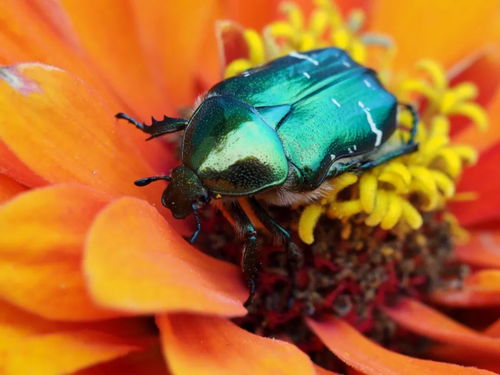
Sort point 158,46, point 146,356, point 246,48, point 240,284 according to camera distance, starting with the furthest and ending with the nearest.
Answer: point 158,46, point 246,48, point 240,284, point 146,356

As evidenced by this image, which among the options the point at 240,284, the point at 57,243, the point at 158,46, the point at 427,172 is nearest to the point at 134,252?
the point at 57,243

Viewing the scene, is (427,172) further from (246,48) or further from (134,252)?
(134,252)

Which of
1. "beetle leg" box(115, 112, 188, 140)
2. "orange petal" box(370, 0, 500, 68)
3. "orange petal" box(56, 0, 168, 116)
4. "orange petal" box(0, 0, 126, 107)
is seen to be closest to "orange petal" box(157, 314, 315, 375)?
"beetle leg" box(115, 112, 188, 140)

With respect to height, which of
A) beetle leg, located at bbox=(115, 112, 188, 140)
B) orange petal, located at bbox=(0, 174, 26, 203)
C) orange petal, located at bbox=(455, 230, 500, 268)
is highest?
orange petal, located at bbox=(0, 174, 26, 203)

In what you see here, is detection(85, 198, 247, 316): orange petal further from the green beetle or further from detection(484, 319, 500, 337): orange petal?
detection(484, 319, 500, 337): orange petal

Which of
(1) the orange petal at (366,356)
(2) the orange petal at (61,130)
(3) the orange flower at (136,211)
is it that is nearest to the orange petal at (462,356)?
(3) the orange flower at (136,211)

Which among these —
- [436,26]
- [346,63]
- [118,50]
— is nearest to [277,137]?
[346,63]

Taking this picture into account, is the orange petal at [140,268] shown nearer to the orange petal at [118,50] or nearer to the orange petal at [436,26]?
the orange petal at [118,50]
